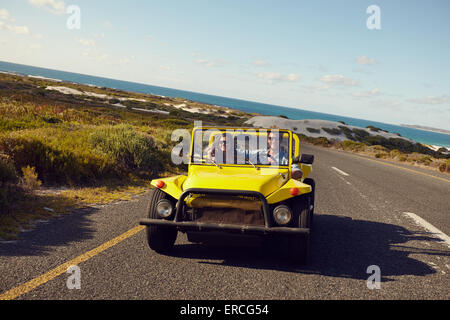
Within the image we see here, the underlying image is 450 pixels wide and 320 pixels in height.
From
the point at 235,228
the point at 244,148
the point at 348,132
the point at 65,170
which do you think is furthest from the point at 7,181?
the point at 348,132

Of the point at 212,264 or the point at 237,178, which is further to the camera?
the point at 237,178

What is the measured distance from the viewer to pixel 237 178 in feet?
14.7

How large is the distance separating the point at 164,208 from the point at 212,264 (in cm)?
84

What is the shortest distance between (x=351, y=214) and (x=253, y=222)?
3.71 metres

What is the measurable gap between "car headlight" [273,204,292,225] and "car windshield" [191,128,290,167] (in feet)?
4.45

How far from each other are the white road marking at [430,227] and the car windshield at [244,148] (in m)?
2.75

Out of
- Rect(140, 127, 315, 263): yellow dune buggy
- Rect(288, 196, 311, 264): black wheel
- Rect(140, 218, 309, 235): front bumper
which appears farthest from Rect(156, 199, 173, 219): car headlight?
Rect(288, 196, 311, 264): black wheel

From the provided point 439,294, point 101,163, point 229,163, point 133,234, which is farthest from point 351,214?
point 101,163

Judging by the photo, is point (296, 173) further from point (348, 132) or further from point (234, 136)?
point (348, 132)

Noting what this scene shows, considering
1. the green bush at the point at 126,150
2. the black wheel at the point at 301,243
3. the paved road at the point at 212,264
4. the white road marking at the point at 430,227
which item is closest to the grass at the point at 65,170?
the green bush at the point at 126,150

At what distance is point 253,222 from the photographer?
13.1 ft

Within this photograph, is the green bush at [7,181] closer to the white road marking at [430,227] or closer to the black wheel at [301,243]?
the black wheel at [301,243]

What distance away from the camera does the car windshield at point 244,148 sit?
17.5ft

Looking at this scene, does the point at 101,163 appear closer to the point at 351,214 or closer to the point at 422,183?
the point at 351,214
